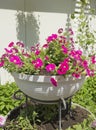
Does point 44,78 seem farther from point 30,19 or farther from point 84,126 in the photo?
point 30,19

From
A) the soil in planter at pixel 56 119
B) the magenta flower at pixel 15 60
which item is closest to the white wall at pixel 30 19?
the soil in planter at pixel 56 119

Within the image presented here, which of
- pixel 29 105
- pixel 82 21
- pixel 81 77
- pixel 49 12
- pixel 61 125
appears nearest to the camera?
pixel 81 77

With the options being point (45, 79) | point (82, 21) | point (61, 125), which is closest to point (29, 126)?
point (61, 125)

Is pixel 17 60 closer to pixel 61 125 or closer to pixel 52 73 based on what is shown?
pixel 52 73

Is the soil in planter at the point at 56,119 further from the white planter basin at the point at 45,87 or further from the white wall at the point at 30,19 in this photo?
the white wall at the point at 30,19

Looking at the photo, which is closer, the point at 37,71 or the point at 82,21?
the point at 37,71

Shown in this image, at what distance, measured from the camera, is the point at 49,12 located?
4375mm

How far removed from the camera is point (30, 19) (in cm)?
413

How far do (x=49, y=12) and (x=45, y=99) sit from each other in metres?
2.51

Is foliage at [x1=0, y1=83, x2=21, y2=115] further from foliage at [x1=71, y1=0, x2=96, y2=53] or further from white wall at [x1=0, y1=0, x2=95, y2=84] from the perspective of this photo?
foliage at [x1=71, y1=0, x2=96, y2=53]

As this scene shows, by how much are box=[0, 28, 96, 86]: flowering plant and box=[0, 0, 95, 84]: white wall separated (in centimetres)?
149

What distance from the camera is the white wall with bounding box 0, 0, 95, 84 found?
3.80 m

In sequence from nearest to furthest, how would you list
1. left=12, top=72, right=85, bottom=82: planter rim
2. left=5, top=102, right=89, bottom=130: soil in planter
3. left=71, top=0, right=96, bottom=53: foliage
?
1. left=12, top=72, right=85, bottom=82: planter rim
2. left=5, top=102, right=89, bottom=130: soil in planter
3. left=71, top=0, right=96, bottom=53: foliage

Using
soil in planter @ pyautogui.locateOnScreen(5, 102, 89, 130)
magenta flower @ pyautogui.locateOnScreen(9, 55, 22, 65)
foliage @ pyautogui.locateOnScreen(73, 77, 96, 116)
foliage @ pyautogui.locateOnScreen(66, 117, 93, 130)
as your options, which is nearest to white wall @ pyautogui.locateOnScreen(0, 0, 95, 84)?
foliage @ pyautogui.locateOnScreen(73, 77, 96, 116)
